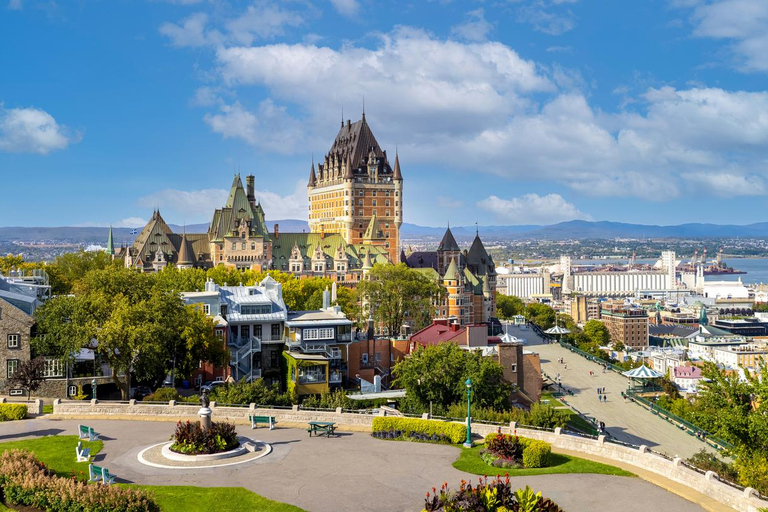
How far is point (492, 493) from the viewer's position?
24.4m

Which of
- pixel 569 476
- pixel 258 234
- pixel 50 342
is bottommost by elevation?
pixel 569 476

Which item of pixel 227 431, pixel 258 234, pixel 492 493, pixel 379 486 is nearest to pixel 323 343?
pixel 227 431

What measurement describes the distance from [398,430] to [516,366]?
2241 centimetres

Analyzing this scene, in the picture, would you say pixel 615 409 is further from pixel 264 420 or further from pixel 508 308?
pixel 508 308

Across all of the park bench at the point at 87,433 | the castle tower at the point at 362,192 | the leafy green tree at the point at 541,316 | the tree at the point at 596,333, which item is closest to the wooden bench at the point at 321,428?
the park bench at the point at 87,433

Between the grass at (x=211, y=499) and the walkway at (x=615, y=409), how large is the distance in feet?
105

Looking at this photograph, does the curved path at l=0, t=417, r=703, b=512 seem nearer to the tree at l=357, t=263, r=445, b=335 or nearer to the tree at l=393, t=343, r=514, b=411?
the tree at l=393, t=343, r=514, b=411

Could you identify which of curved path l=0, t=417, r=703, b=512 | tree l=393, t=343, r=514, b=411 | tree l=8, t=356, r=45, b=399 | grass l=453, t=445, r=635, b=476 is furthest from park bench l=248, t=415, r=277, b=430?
tree l=8, t=356, r=45, b=399

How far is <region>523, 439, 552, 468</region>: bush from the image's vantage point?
108ft

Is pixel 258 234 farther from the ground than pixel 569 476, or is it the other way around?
pixel 258 234

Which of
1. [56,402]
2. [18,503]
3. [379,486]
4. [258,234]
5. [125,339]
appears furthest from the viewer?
[258,234]

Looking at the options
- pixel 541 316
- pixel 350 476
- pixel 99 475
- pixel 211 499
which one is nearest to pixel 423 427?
pixel 350 476

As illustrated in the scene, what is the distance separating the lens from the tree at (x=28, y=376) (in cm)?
4731

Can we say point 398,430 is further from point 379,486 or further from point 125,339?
point 125,339
